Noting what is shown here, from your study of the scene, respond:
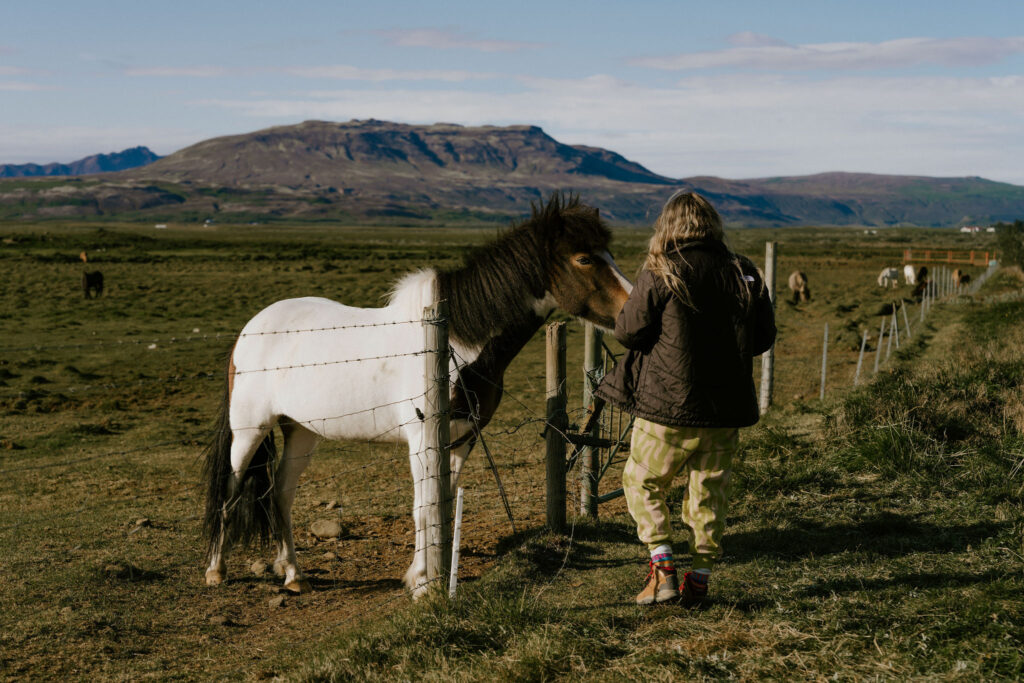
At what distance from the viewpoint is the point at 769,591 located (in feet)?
13.4

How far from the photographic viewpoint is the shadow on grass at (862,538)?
479 cm

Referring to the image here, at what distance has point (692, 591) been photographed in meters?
3.78

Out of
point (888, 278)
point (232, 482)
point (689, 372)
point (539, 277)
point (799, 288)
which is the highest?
point (539, 277)

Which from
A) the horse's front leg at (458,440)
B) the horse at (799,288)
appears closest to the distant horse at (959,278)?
the horse at (799,288)

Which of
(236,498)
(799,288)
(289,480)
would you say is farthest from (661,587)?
(799,288)

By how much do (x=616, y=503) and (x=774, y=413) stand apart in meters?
3.82

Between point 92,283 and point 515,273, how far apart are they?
27.0 m

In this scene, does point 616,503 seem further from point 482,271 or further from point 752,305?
point 752,305

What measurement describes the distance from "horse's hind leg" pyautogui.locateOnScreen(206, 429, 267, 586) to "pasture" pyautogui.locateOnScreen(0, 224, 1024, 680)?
150 millimetres

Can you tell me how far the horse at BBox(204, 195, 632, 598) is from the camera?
452 centimetres

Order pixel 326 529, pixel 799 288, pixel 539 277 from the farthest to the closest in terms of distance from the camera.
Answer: pixel 799 288 < pixel 326 529 < pixel 539 277

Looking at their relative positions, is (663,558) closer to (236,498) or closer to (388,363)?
(388,363)

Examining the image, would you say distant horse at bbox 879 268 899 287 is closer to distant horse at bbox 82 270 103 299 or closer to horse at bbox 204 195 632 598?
distant horse at bbox 82 270 103 299

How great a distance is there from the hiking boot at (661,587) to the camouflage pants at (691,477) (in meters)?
0.12
